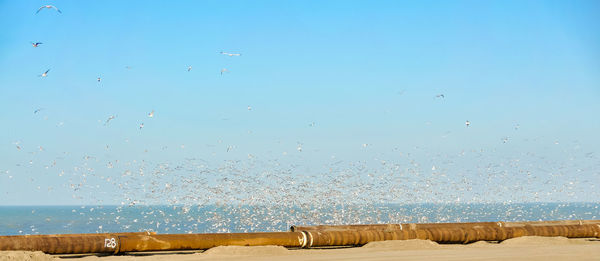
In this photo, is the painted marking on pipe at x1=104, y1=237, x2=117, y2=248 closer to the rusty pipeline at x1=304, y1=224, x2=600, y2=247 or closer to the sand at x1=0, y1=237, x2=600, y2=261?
the sand at x1=0, y1=237, x2=600, y2=261

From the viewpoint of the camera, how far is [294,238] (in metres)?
13.9

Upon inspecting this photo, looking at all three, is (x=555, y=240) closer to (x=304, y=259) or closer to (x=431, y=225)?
(x=431, y=225)

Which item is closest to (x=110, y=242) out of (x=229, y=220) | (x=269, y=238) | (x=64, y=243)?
(x=64, y=243)

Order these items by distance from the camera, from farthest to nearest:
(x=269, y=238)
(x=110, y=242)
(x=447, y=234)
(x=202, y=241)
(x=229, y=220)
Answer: (x=229, y=220)
(x=447, y=234)
(x=269, y=238)
(x=202, y=241)
(x=110, y=242)

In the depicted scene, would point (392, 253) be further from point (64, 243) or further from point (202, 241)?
point (64, 243)

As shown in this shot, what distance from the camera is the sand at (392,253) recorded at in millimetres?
11672

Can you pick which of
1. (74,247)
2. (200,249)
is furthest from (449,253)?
(74,247)

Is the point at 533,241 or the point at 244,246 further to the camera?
the point at 533,241

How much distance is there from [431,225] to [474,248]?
2.55m

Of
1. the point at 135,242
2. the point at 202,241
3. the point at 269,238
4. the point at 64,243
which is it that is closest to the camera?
the point at 64,243

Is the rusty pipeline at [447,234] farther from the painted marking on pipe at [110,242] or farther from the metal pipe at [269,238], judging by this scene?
the painted marking on pipe at [110,242]

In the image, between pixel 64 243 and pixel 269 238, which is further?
pixel 269 238

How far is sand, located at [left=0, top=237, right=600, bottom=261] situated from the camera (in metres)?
11.7

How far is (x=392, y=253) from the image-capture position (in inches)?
493
